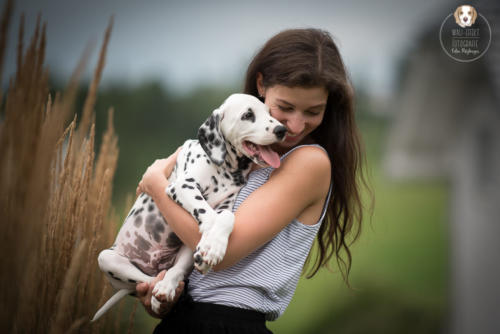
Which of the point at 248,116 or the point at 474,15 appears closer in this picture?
the point at 248,116

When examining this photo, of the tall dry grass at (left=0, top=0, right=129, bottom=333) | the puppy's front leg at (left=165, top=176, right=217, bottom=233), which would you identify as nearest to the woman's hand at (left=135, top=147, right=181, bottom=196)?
the puppy's front leg at (left=165, top=176, right=217, bottom=233)

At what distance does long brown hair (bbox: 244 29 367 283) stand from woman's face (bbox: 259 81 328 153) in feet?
0.11

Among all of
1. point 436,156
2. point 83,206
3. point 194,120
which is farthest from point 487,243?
point 194,120

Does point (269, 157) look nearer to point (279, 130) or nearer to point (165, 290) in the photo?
point (279, 130)

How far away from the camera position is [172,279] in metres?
2.02

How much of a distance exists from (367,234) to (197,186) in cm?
1029

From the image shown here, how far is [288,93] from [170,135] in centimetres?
1231

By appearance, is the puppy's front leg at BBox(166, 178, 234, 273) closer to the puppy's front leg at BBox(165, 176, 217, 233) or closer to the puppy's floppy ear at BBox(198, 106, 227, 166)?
the puppy's front leg at BBox(165, 176, 217, 233)

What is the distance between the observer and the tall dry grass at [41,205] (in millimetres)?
1564

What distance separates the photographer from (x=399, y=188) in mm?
11562

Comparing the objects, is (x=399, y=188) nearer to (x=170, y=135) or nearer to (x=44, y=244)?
(x=170, y=135)

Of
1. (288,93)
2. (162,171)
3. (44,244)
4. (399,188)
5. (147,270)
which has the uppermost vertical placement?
(288,93)

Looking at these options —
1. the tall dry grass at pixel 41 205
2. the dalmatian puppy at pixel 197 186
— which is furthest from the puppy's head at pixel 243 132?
the tall dry grass at pixel 41 205

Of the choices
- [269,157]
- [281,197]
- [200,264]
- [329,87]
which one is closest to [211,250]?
[200,264]
